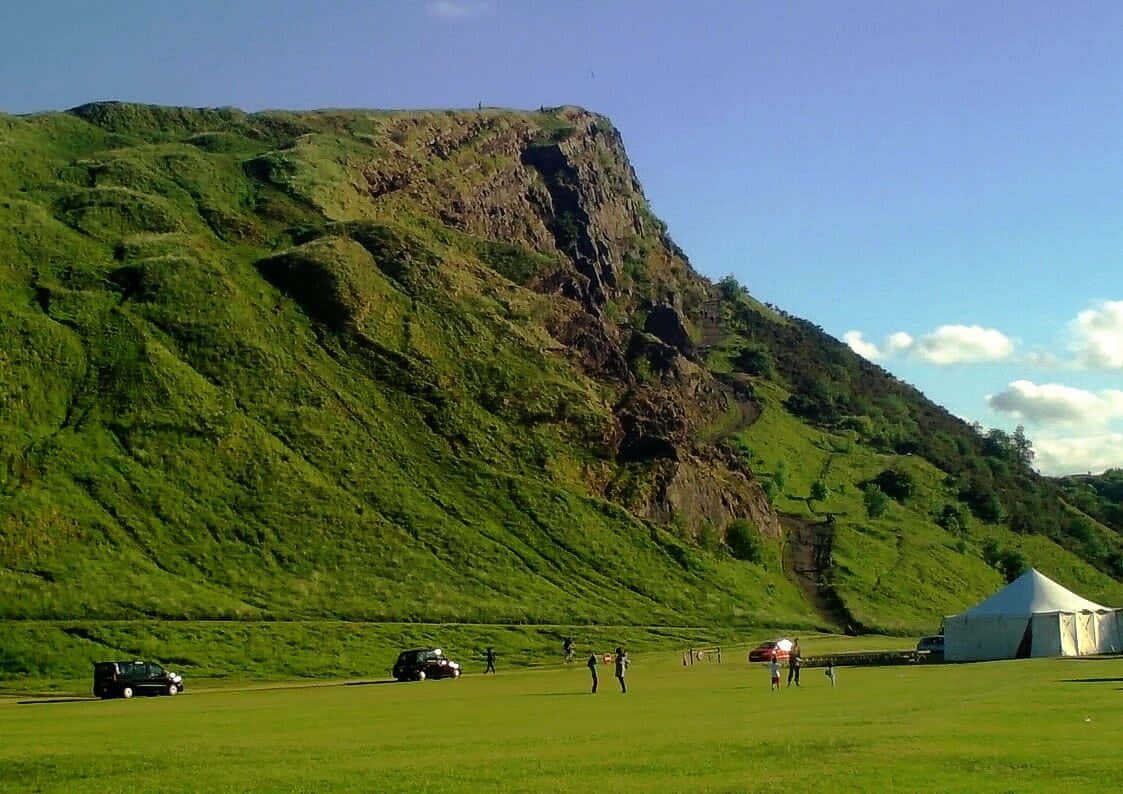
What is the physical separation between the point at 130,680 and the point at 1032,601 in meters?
54.3

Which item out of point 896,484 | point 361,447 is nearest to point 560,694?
point 361,447

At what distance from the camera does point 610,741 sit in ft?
102

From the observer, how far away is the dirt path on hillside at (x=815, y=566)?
130250 millimetres

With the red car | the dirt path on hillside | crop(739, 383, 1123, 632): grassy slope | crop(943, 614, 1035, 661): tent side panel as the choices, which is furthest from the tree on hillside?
crop(943, 614, 1035, 661): tent side panel

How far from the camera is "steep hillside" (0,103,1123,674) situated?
101 m

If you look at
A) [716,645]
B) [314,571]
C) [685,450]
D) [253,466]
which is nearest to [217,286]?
[253,466]

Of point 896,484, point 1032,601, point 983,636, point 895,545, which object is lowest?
point 983,636

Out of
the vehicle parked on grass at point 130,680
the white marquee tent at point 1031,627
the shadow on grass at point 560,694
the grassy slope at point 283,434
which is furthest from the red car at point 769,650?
the vehicle parked on grass at point 130,680

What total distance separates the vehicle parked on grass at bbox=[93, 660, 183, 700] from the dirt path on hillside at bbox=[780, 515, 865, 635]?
7834cm

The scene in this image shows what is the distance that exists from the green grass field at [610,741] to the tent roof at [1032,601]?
20954 mm

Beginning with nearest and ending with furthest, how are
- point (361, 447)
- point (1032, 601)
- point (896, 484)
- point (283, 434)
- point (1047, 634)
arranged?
point (1047, 634) → point (1032, 601) → point (283, 434) → point (361, 447) → point (896, 484)

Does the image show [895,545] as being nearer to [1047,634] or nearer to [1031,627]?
[1031,627]

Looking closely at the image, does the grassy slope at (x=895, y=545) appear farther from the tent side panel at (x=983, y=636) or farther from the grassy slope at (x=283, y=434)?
the tent side panel at (x=983, y=636)

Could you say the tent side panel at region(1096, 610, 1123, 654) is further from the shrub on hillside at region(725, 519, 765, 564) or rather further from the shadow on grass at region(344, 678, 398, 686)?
the shrub on hillside at region(725, 519, 765, 564)
